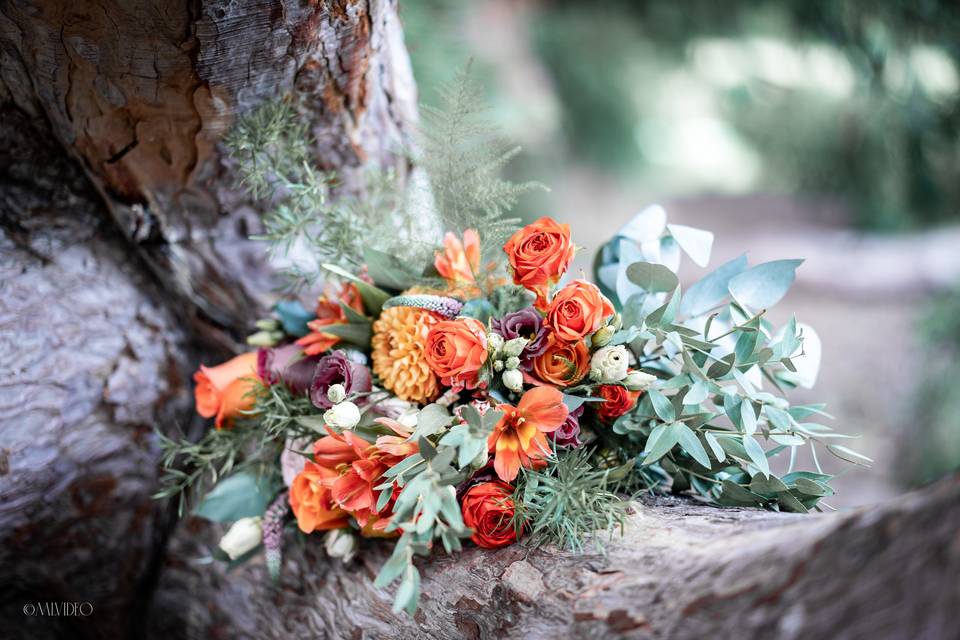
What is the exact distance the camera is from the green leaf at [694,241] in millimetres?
753

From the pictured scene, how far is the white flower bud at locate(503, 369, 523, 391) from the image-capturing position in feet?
2.20

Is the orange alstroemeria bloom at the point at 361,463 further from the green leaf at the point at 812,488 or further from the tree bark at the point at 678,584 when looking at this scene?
the green leaf at the point at 812,488

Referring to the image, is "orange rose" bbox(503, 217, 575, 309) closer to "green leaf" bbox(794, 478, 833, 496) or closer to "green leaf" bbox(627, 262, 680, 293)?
"green leaf" bbox(627, 262, 680, 293)

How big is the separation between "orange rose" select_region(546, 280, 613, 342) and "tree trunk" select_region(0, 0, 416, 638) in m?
0.40

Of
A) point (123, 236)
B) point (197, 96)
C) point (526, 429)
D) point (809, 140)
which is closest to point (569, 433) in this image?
A: point (526, 429)

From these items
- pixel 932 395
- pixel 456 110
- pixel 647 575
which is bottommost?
pixel 932 395

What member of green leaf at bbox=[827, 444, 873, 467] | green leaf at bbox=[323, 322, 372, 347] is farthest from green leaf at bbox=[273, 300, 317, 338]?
green leaf at bbox=[827, 444, 873, 467]

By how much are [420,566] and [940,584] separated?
47cm

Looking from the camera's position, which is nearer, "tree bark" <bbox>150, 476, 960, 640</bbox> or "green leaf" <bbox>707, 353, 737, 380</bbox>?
"tree bark" <bbox>150, 476, 960, 640</bbox>

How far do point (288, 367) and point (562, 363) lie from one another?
329mm

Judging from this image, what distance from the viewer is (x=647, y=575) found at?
59 cm

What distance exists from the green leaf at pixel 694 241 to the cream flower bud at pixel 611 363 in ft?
0.51

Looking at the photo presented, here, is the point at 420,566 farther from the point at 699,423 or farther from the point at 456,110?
the point at 456,110

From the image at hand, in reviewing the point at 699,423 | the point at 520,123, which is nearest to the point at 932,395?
the point at 520,123
